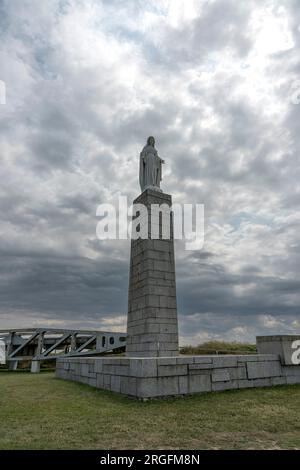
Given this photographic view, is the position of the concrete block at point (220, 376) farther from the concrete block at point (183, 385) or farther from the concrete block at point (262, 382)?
the concrete block at point (262, 382)

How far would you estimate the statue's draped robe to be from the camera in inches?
690

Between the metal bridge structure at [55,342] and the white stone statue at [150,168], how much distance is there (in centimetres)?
2937

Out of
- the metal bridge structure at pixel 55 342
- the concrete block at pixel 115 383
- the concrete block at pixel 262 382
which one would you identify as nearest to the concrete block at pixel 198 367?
the concrete block at pixel 262 382

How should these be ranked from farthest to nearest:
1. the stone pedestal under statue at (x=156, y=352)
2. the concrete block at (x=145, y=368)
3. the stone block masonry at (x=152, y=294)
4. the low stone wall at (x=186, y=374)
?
1. the stone block masonry at (x=152, y=294)
2. the stone pedestal under statue at (x=156, y=352)
3. the low stone wall at (x=186, y=374)
4. the concrete block at (x=145, y=368)

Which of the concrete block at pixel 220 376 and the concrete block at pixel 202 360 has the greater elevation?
the concrete block at pixel 202 360

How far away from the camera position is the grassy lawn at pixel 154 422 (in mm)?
5340

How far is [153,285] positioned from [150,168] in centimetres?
663

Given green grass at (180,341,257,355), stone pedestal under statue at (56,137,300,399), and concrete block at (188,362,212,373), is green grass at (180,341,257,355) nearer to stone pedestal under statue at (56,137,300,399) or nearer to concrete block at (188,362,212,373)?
stone pedestal under statue at (56,137,300,399)

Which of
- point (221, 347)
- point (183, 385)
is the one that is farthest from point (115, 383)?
point (221, 347)

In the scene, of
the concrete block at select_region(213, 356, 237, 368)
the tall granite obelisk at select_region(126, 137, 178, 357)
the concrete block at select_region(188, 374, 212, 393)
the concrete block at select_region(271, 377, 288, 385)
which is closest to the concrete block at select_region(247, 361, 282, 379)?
the concrete block at select_region(271, 377, 288, 385)

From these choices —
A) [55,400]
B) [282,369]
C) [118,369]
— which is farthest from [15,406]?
[282,369]

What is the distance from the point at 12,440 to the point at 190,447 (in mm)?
2998

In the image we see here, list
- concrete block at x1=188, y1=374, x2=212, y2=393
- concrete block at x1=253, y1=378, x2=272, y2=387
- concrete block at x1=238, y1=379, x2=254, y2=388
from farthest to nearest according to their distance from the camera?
1. concrete block at x1=253, y1=378, x2=272, y2=387
2. concrete block at x1=238, y1=379, x2=254, y2=388
3. concrete block at x1=188, y1=374, x2=212, y2=393

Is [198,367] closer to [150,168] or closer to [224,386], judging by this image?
[224,386]
